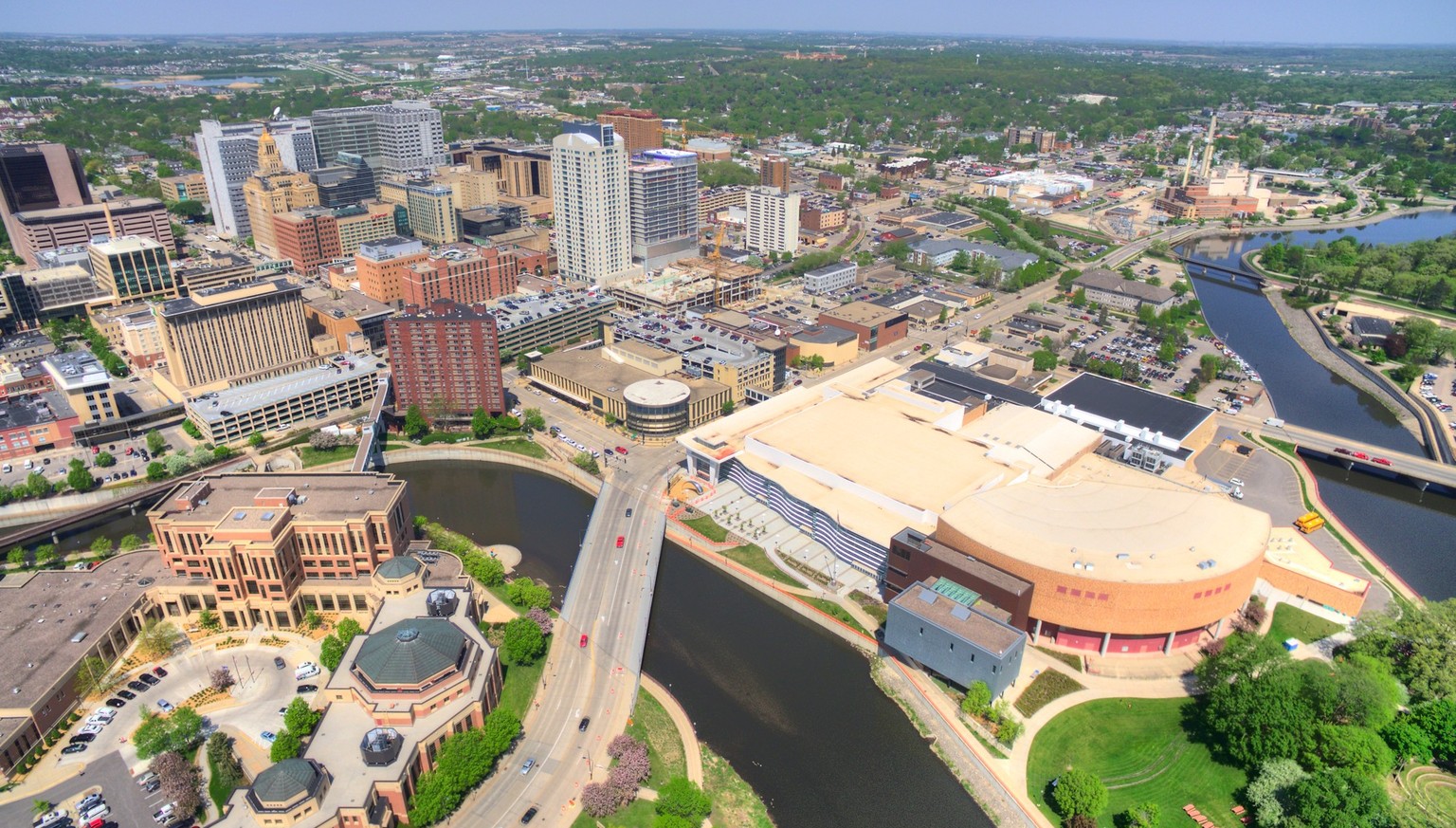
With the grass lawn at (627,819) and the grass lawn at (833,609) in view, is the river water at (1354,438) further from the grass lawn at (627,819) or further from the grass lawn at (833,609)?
the grass lawn at (627,819)

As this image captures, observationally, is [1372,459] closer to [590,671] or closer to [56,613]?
[590,671]

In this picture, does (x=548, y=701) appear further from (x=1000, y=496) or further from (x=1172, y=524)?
(x=1172, y=524)

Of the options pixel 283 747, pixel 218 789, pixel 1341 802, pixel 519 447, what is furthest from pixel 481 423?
pixel 1341 802

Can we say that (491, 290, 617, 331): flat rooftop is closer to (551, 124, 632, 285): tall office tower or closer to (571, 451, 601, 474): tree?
(551, 124, 632, 285): tall office tower

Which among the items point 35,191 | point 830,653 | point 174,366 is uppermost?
point 35,191

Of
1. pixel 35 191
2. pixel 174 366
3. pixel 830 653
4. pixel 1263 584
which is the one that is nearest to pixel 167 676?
pixel 830 653

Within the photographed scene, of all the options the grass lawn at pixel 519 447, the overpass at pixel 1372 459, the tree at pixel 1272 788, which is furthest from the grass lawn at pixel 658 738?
the overpass at pixel 1372 459

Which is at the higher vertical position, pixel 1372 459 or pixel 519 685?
pixel 1372 459
